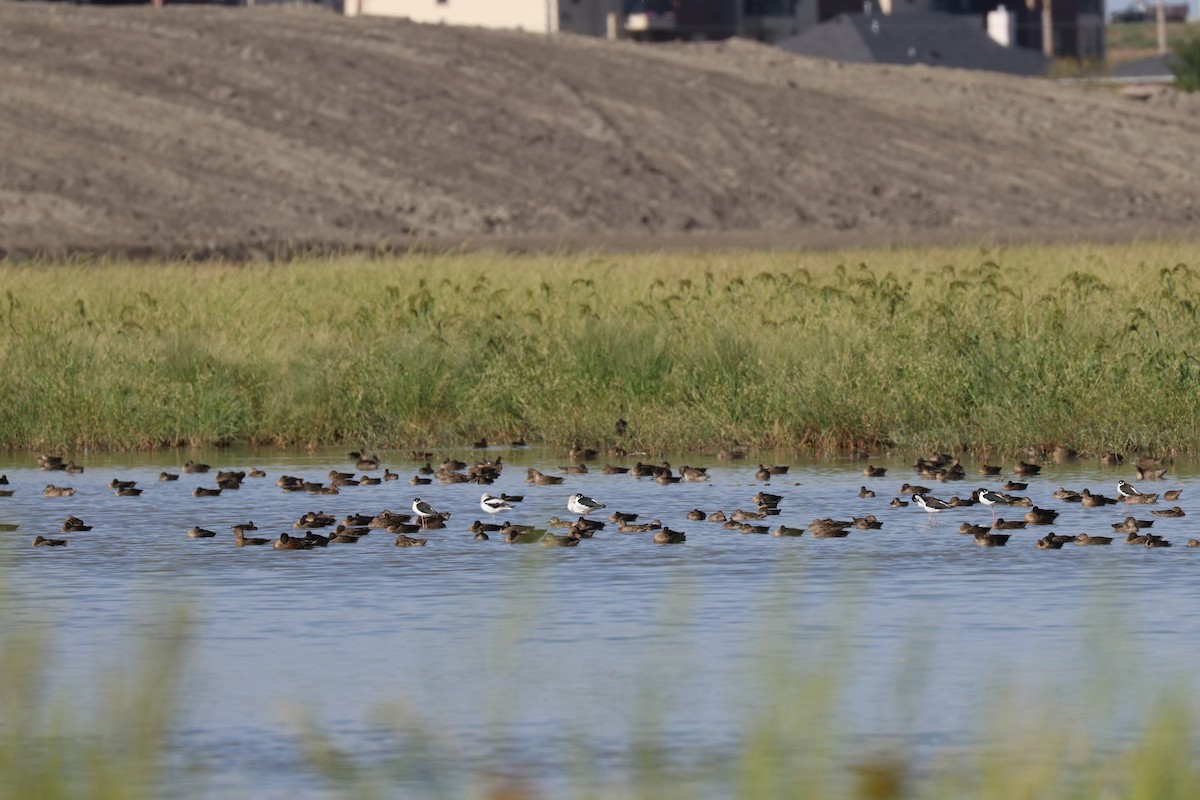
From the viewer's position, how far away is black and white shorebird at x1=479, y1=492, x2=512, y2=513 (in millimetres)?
15656

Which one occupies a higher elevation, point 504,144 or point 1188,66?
point 504,144

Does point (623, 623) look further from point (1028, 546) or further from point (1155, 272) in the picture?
point (1155, 272)

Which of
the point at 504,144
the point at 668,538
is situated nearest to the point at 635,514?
the point at 668,538

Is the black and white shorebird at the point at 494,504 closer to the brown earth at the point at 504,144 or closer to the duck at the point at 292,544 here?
the duck at the point at 292,544

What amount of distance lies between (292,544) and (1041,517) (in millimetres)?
4348

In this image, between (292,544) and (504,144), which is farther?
(504,144)

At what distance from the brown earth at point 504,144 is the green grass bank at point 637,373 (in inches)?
963

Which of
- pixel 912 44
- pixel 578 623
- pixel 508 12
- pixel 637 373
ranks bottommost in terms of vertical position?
pixel 912 44

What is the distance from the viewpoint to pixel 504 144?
64938 mm

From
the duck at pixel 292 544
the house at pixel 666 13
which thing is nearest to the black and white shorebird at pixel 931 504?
the duck at pixel 292 544

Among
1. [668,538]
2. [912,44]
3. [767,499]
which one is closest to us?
[668,538]

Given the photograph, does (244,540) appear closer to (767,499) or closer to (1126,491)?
(767,499)

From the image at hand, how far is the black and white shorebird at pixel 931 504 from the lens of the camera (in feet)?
49.5

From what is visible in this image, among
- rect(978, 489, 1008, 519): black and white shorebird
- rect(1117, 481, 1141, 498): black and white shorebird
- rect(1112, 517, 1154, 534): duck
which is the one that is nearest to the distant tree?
rect(1117, 481, 1141, 498): black and white shorebird
